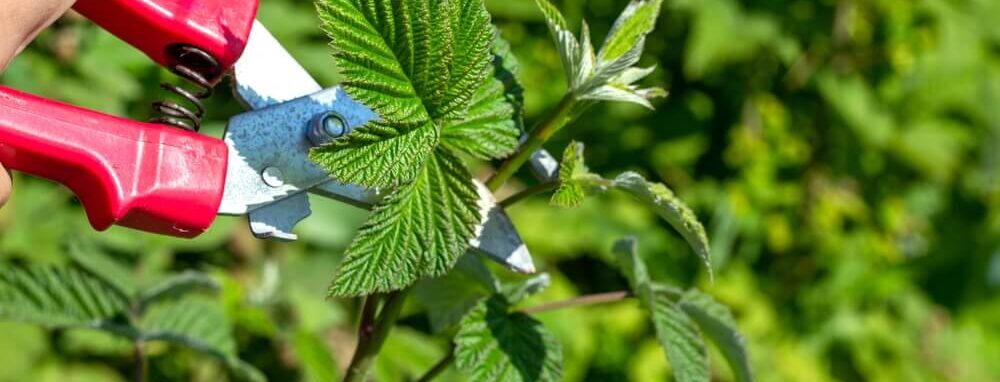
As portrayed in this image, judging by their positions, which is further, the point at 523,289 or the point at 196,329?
the point at 196,329

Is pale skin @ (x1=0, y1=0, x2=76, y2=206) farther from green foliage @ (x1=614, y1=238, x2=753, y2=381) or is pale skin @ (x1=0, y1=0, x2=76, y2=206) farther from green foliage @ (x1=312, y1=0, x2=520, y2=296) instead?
green foliage @ (x1=614, y1=238, x2=753, y2=381)

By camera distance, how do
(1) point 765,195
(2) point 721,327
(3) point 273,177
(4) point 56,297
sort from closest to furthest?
(3) point 273,177, (2) point 721,327, (4) point 56,297, (1) point 765,195

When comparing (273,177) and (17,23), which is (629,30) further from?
(17,23)

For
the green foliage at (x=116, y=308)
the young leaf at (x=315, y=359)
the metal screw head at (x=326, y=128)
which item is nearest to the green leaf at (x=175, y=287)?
the green foliage at (x=116, y=308)

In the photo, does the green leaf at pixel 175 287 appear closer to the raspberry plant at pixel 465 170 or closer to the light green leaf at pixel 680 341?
the raspberry plant at pixel 465 170

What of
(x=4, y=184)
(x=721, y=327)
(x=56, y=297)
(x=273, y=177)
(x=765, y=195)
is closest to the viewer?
(x=4, y=184)

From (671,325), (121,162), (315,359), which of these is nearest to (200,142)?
(121,162)

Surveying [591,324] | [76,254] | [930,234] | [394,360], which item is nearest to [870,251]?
[930,234]
